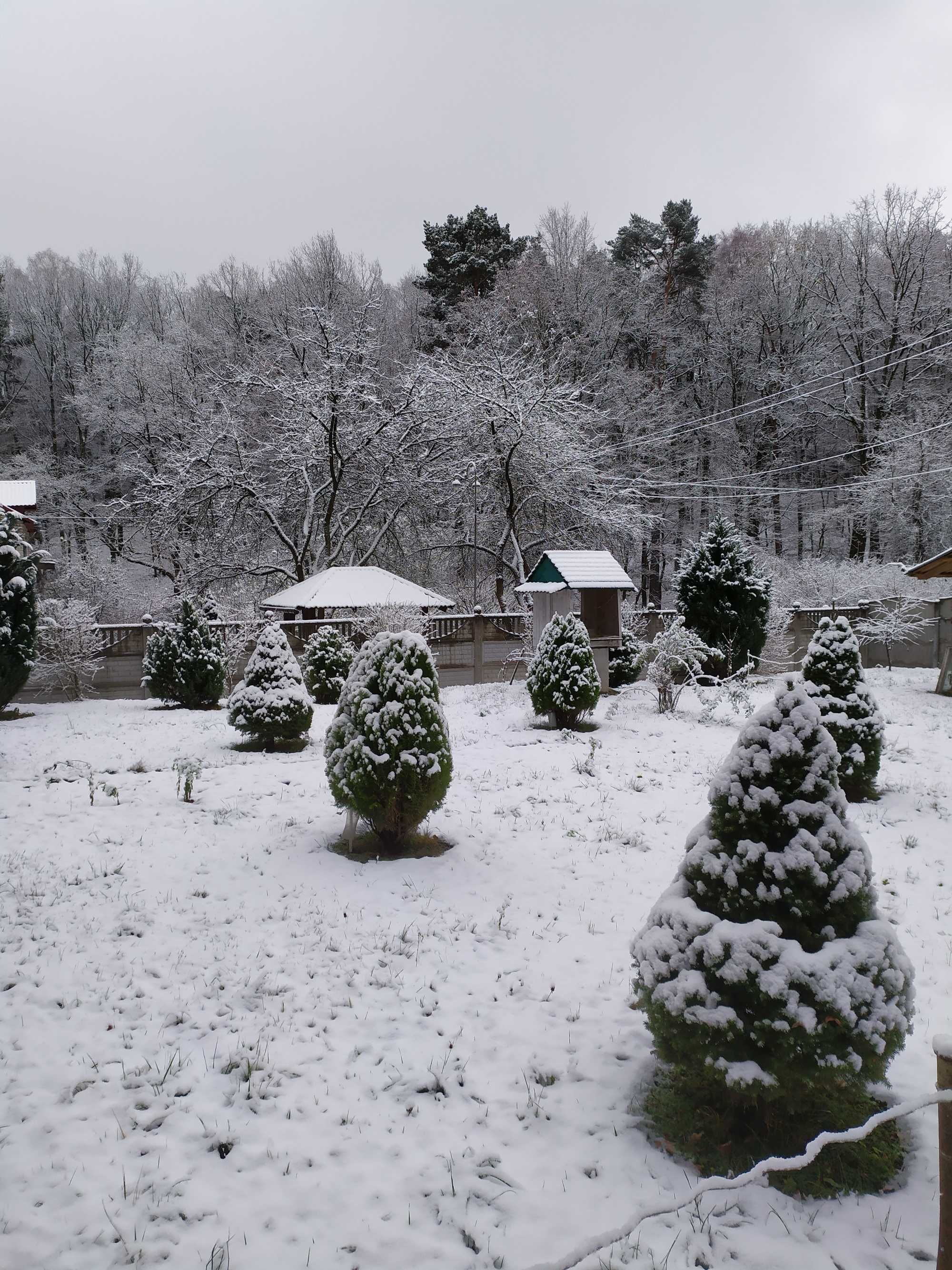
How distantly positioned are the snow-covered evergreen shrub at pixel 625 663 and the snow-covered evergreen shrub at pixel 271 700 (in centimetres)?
714

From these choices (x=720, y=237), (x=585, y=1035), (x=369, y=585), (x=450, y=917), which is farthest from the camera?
(x=720, y=237)

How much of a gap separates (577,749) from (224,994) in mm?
6133

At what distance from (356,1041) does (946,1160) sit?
101 inches

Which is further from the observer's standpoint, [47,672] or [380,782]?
[47,672]

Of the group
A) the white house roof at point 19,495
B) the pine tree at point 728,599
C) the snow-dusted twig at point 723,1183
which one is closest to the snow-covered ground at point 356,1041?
the snow-dusted twig at point 723,1183

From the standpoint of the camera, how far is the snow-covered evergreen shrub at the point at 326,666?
13.3 m

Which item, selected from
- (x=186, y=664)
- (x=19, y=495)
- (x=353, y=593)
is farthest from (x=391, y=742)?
(x=19, y=495)

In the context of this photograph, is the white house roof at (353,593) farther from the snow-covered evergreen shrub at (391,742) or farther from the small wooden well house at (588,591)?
the snow-covered evergreen shrub at (391,742)

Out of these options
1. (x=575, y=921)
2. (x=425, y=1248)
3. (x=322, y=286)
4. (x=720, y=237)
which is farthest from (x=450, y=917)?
(x=720, y=237)

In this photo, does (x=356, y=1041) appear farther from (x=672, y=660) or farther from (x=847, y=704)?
(x=672, y=660)

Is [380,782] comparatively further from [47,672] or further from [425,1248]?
[47,672]

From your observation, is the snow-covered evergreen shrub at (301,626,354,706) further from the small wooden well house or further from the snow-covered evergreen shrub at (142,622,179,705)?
the small wooden well house

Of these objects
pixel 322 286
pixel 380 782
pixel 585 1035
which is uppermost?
pixel 322 286

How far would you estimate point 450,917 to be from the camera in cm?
484
